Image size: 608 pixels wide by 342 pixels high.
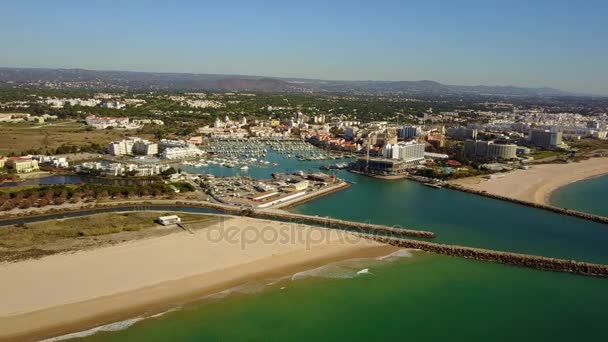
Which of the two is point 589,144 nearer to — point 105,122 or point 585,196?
point 585,196

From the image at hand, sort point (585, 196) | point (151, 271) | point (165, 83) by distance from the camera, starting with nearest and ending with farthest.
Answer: point (151, 271), point (585, 196), point (165, 83)

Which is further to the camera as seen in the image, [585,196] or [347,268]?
[585,196]

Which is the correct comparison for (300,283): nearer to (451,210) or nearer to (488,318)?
(488,318)

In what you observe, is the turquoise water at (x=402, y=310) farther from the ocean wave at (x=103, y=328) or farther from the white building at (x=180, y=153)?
the white building at (x=180, y=153)

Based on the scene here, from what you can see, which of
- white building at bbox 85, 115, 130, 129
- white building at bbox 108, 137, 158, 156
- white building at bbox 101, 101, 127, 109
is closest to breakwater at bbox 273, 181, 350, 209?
white building at bbox 108, 137, 158, 156

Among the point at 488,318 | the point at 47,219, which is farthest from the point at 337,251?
the point at 47,219

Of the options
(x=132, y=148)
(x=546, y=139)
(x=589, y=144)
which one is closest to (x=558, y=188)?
(x=546, y=139)
